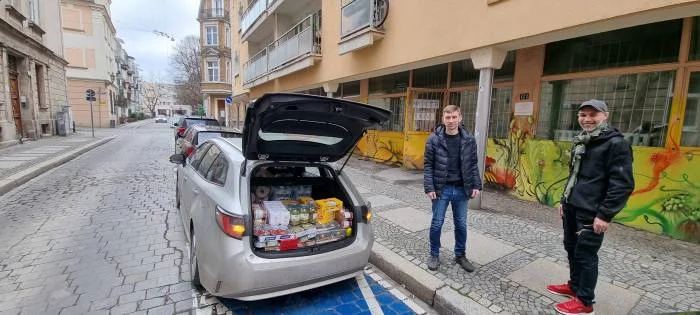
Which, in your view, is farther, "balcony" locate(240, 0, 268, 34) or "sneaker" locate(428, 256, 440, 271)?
"balcony" locate(240, 0, 268, 34)

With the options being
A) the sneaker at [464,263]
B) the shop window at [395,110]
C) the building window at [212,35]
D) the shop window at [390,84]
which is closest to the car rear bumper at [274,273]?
the sneaker at [464,263]

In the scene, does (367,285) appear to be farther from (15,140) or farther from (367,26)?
(15,140)

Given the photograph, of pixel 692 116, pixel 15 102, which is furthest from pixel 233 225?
pixel 15 102

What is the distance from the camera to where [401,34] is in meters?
7.27

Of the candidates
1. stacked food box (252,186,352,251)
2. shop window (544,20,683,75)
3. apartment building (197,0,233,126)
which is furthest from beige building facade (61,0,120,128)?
shop window (544,20,683,75)

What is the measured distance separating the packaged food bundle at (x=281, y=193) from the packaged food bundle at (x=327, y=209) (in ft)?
1.32

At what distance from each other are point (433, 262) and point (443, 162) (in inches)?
43.5

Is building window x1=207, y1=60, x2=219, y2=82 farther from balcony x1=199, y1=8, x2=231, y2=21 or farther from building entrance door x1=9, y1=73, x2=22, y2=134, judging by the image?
building entrance door x1=9, y1=73, x2=22, y2=134

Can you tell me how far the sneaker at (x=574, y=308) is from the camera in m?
2.82

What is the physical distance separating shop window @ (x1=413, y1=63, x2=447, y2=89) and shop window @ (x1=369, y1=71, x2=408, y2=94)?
47cm

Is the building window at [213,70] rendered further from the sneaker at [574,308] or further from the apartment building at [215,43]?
the sneaker at [574,308]

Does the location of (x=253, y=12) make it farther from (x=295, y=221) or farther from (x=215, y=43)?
(x=215, y=43)

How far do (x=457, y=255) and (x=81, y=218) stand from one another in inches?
217

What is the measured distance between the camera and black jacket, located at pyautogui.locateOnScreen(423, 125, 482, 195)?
3500 mm
